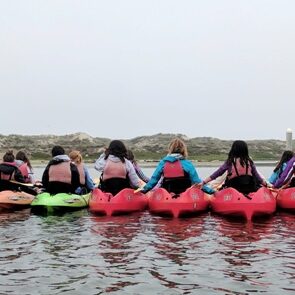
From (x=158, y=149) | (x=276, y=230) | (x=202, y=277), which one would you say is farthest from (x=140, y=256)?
(x=158, y=149)

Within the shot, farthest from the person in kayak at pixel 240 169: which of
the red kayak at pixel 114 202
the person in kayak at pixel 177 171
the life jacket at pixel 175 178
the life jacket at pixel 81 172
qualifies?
the life jacket at pixel 81 172

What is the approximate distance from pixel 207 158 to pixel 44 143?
25.5 metres

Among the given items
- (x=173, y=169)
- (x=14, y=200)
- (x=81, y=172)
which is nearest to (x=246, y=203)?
(x=173, y=169)

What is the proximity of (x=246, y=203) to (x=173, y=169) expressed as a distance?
197 cm

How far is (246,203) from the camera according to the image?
12.4 metres

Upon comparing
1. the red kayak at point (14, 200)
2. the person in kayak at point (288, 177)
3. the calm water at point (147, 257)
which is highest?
the person in kayak at point (288, 177)

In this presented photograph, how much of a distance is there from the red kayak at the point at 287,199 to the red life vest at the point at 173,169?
2.66 metres

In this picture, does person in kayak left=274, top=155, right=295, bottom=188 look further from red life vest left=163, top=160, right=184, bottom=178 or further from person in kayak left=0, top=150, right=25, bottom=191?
person in kayak left=0, top=150, right=25, bottom=191

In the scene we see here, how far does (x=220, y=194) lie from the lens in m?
13.2

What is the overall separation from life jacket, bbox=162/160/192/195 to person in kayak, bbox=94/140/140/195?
3.14 feet

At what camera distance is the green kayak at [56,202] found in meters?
13.7

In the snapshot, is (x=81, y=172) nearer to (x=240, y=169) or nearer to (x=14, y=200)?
(x=14, y=200)

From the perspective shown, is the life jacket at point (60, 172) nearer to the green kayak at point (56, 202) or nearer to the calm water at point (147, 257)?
the green kayak at point (56, 202)

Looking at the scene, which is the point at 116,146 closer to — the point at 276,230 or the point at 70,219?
the point at 70,219
